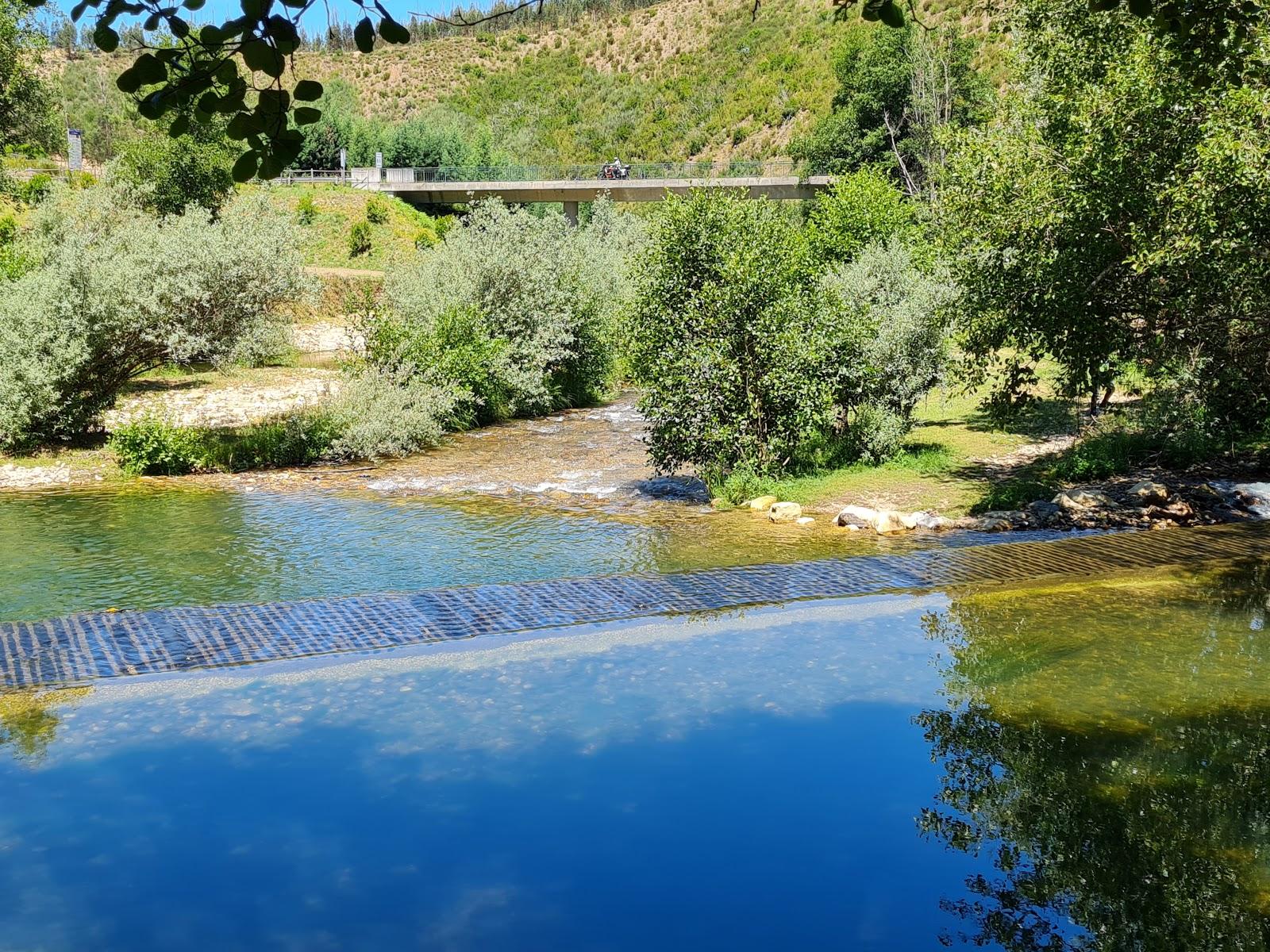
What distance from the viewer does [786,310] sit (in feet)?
50.8

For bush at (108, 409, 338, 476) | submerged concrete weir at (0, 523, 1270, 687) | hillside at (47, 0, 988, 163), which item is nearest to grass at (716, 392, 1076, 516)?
submerged concrete weir at (0, 523, 1270, 687)

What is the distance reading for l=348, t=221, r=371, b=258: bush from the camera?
52.0 meters

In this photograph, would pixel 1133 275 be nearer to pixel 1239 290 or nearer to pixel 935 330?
pixel 1239 290

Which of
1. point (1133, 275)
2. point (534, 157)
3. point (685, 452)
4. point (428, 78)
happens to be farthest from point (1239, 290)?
point (428, 78)

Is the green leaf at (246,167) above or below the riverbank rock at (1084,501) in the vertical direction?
above

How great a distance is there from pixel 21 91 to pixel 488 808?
114 feet

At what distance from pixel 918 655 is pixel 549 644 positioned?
273 centimetres

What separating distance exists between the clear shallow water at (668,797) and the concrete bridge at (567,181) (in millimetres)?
52408

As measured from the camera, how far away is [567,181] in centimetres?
6219

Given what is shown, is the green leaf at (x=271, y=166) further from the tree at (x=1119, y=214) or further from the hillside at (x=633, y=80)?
the hillside at (x=633, y=80)

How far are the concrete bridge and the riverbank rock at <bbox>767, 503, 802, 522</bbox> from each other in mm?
A: 45677

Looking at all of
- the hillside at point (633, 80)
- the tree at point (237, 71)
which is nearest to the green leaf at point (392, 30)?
the tree at point (237, 71)

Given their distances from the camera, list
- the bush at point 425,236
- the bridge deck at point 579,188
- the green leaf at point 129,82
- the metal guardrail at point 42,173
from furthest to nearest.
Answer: the bridge deck at point 579,188 < the bush at point 425,236 < the metal guardrail at point 42,173 < the green leaf at point 129,82

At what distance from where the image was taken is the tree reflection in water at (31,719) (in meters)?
6.44
